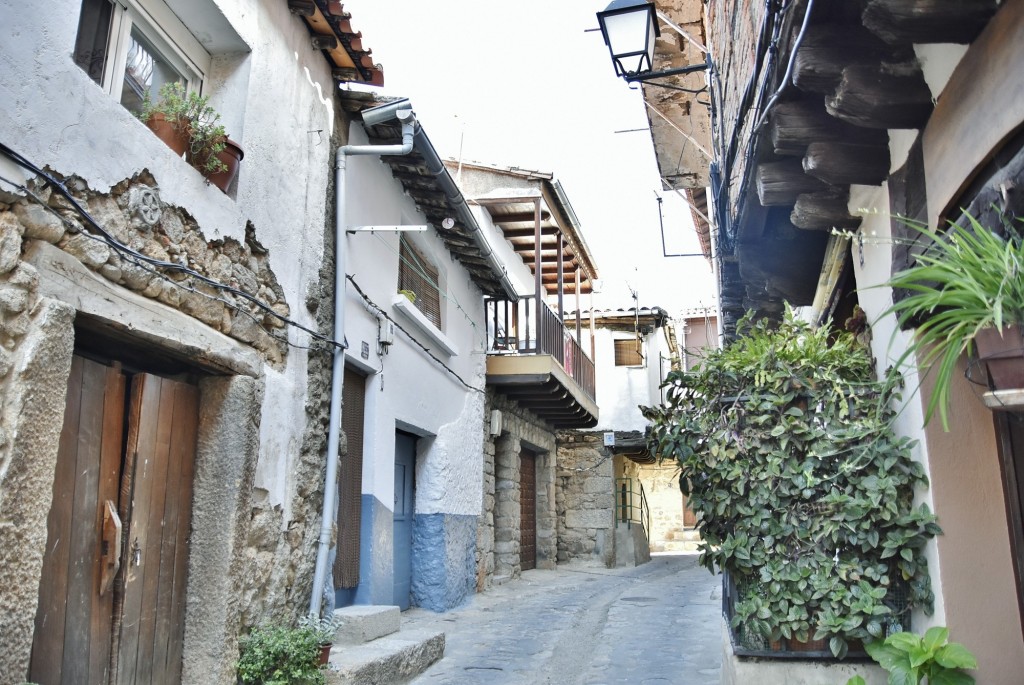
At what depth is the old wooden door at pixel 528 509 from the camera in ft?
38.2

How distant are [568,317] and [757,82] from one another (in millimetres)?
12482

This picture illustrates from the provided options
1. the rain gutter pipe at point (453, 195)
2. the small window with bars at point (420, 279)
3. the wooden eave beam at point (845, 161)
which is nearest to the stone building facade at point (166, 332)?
the rain gutter pipe at point (453, 195)

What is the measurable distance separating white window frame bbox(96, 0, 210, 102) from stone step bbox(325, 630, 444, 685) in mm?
3011

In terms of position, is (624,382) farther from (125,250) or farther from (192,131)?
(125,250)

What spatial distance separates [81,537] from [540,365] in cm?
659

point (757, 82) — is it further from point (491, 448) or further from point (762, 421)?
point (491, 448)

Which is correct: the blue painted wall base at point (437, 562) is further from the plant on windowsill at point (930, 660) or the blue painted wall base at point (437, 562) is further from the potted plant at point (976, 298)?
the potted plant at point (976, 298)

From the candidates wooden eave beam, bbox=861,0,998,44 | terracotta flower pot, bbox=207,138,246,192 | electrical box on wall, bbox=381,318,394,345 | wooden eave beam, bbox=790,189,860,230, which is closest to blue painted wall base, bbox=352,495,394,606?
electrical box on wall, bbox=381,318,394,345

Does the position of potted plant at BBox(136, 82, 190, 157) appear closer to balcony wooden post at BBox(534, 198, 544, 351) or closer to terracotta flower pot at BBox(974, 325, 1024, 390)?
terracotta flower pot at BBox(974, 325, 1024, 390)

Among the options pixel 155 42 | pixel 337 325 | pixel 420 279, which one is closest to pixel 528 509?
pixel 420 279

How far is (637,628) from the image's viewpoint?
6.67 m

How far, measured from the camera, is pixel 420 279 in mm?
7938

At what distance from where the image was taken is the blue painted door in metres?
7.40

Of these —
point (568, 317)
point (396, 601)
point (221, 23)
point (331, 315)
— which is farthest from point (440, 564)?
point (568, 317)
